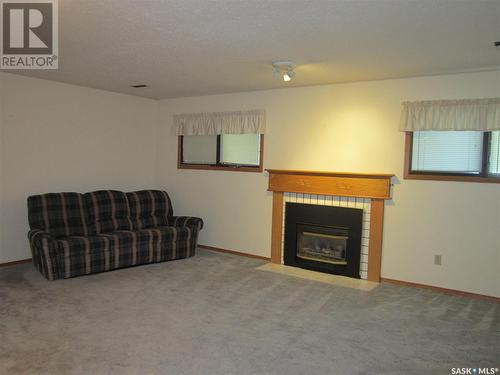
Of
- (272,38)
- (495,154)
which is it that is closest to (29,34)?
(272,38)

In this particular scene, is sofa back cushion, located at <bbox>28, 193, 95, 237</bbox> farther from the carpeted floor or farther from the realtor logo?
the realtor logo

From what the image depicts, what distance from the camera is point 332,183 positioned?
4953 millimetres

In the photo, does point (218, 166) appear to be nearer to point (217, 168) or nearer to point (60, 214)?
point (217, 168)

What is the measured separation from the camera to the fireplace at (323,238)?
486 cm

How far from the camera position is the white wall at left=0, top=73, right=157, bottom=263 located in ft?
16.1

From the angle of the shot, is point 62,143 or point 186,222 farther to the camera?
point 186,222

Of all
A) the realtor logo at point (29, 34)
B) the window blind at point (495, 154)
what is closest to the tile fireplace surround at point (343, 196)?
the window blind at point (495, 154)

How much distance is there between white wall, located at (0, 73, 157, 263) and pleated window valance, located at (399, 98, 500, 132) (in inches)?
157

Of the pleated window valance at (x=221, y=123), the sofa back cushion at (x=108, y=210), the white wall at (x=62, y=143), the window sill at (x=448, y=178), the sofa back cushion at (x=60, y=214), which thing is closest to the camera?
the window sill at (x=448, y=178)

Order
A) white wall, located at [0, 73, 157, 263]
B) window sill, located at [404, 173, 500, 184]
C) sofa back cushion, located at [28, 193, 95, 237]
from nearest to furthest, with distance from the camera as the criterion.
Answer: window sill, located at [404, 173, 500, 184]
sofa back cushion, located at [28, 193, 95, 237]
white wall, located at [0, 73, 157, 263]

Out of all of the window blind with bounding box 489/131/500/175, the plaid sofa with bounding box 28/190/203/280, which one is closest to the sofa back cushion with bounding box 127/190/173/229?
the plaid sofa with bounding box 28/190/203/280

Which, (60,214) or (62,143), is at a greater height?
(62,143)

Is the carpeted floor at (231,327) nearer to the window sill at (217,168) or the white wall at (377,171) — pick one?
the white wall at (377,171)

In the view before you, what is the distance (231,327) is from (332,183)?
2.33 meters
